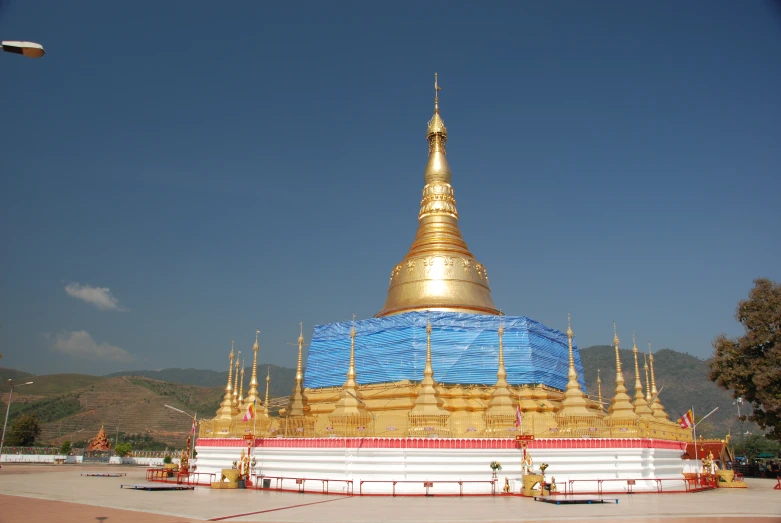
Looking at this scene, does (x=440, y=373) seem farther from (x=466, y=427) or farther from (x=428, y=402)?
(x=466, y=427)

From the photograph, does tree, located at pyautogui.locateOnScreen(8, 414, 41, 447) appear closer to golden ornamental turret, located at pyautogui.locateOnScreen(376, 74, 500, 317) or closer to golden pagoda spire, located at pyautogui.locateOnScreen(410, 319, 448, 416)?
golden ornamental turret, located at pyautogui.locateOnScreen(376, 74, 500, 317)

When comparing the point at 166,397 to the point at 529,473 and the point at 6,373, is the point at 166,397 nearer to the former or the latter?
the point at 6,373

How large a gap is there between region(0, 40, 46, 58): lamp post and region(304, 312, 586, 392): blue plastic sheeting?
27.0 m

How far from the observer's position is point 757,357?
3538 centimetres

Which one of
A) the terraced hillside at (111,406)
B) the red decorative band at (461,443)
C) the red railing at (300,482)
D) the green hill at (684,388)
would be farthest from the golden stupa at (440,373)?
the green hill at (684,388)

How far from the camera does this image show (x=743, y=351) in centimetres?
3584

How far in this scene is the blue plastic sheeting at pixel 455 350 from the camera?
34469 millimetres

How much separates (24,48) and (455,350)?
1107 inches

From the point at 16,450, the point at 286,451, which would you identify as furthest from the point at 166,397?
the point at 286,451

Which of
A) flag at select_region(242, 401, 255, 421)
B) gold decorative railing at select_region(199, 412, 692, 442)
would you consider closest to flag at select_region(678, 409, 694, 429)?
gold decorative railing at select_region(199, 412, 692, 442)

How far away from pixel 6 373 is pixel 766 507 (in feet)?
632

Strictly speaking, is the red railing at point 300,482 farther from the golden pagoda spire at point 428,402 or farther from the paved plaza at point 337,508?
the golden pagoda spire at point 428,402

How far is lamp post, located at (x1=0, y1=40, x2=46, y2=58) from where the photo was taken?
942 centimetres

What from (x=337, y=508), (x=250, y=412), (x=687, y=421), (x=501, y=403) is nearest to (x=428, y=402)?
(x=501, y=403)
